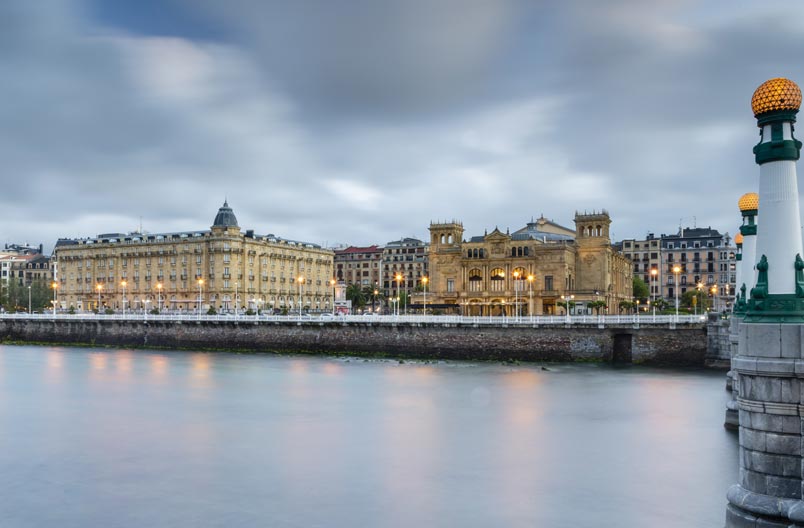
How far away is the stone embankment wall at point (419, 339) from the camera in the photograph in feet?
213

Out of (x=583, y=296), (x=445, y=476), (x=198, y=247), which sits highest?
(x=198, y=247)

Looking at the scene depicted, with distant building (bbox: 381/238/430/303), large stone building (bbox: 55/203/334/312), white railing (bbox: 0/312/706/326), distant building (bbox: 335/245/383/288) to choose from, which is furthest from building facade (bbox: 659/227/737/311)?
white railing (bbox: 0/312/706/326)

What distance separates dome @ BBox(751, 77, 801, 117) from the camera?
12852mm

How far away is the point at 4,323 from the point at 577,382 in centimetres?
8375

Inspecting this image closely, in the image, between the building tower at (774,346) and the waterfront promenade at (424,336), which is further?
the waterfront promenade at (424,336)

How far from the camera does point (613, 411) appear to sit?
1639 inches

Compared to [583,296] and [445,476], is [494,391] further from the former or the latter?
[583,296]

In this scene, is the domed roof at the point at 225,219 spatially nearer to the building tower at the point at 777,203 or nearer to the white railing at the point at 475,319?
the white railing at the point at 475,319

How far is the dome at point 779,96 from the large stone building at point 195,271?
387ft

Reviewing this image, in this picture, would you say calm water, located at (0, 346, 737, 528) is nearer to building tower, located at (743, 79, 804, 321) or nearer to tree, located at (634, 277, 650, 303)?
building tower, located at (743, 79, 804, 321)

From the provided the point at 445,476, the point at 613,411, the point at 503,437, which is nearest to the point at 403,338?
the point at 613,411

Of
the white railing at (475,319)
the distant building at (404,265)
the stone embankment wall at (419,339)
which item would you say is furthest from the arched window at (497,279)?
the distant building at (404,265)

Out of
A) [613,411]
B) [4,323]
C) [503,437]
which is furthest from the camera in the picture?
[4,323]

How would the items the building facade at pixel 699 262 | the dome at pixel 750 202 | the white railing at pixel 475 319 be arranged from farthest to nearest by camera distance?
the building facade at pixel 699 262, the white railing at pixel 475 319, the dome at pixel 750 202
